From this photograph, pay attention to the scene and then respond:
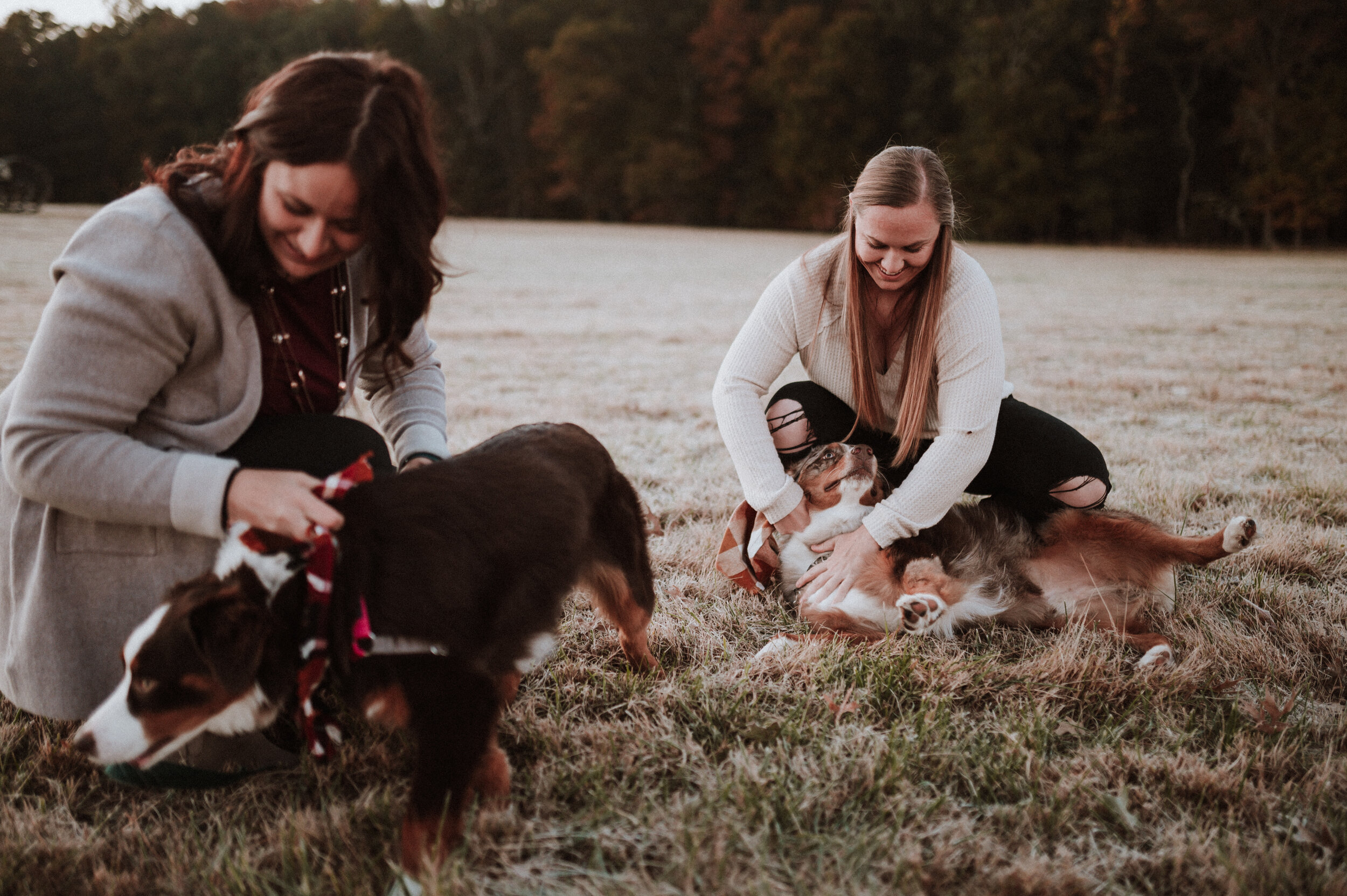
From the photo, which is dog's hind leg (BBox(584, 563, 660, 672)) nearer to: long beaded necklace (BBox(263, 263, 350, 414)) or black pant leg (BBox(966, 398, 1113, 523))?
long beaded necklace (BBox(263, 263, 350, 414))

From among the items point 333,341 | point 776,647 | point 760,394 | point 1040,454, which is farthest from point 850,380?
point 333,341

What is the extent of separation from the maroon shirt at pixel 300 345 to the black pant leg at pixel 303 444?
0.18 ft

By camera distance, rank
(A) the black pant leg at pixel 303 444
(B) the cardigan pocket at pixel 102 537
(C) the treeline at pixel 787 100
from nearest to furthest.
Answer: (B) the cardigan pocket at pixel 102 537
(A) the black pant leg at pixel 303 444
(C) the treeline at pixel 787 100

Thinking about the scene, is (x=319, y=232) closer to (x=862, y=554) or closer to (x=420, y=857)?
(x=420, y=857)

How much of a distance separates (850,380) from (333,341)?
5.73 feet

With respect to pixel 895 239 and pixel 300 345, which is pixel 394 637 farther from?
pixel 895 239

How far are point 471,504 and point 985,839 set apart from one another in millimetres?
1281

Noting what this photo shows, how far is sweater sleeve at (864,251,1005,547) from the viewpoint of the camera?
8.34 feet

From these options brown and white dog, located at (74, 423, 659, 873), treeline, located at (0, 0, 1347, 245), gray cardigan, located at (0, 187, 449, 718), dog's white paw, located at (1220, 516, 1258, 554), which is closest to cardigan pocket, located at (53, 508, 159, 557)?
gray cardigan, located at (0, 187, 449, 718)

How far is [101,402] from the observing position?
1.61 m

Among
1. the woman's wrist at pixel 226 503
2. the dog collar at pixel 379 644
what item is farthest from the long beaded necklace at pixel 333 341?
the dog collar at pixel 379 644

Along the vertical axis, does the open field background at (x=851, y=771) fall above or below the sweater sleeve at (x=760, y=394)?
below

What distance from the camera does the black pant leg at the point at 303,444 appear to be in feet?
6.27

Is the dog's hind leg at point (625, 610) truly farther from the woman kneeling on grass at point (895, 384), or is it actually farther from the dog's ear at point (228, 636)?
the dog's ear at point (228, 636)
